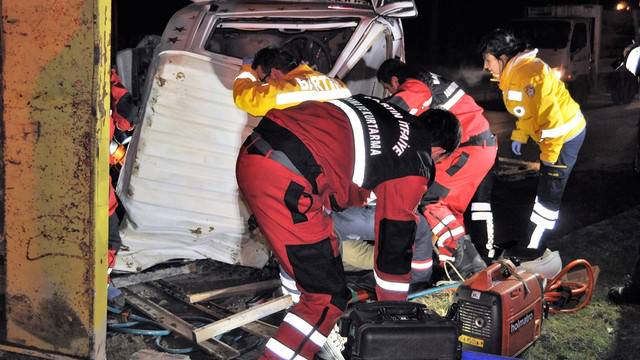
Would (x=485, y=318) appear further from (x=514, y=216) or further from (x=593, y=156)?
(x=593, y=156)

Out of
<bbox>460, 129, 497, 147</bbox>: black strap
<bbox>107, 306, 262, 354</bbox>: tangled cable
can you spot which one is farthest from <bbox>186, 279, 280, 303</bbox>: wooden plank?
<bbox>460, 129, 497, 147</bbox>: black strap

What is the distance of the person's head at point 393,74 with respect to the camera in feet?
17.7

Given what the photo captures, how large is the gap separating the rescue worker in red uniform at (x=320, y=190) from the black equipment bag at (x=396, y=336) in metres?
0.17

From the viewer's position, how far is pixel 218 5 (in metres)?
5.15

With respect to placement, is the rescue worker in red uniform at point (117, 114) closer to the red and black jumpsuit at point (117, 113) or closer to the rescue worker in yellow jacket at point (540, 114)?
the red and black jumpsuit at point (117, 113)

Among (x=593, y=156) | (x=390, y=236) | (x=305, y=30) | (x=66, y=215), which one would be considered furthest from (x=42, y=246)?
(x=593, y=156)

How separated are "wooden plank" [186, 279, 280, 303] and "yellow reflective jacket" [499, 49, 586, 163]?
7.60ft

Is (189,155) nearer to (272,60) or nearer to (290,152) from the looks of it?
(272,60)

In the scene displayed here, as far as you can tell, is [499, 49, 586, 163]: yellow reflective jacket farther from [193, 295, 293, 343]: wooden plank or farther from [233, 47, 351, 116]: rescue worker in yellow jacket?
[193, 295, 293, 343]: wooden plank

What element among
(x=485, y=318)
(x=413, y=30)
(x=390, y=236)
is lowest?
(x=413, y=30)

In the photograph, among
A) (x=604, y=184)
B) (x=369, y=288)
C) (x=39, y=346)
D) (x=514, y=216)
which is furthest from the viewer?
(x=604, y=184)

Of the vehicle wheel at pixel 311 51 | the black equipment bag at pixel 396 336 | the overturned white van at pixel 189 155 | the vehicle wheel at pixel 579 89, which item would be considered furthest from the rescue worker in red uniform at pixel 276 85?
the vehicle wheel at pixel 579 89

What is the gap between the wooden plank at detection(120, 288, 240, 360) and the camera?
3.86 meters

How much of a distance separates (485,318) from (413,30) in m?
22.4
